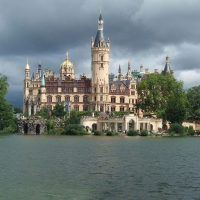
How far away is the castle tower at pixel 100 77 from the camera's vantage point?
110 m

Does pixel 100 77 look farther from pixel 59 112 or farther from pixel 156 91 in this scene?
pixel 156 91

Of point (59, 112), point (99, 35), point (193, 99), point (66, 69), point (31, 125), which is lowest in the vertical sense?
point (31, 125)

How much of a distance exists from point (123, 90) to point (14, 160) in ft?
262

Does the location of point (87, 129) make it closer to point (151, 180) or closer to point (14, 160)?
point (14, 160)

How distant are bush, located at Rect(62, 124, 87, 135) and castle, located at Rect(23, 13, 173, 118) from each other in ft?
90.9

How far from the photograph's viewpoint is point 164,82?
98750 millimetres

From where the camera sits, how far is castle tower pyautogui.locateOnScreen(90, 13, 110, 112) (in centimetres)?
11000

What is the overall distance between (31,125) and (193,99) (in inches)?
1518

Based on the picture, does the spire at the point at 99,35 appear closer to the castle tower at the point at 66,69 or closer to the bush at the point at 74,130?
the castle tower at the point at 66,69

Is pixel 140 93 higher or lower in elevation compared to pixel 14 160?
higher

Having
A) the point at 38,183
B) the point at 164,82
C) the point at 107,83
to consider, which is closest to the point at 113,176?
the point at 38,183

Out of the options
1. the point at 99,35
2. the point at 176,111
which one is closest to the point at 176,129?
the point at 176,111

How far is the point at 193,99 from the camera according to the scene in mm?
105375

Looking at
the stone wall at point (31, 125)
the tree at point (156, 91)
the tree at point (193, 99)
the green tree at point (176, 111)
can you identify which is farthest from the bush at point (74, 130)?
the tree at point (193, 99)
